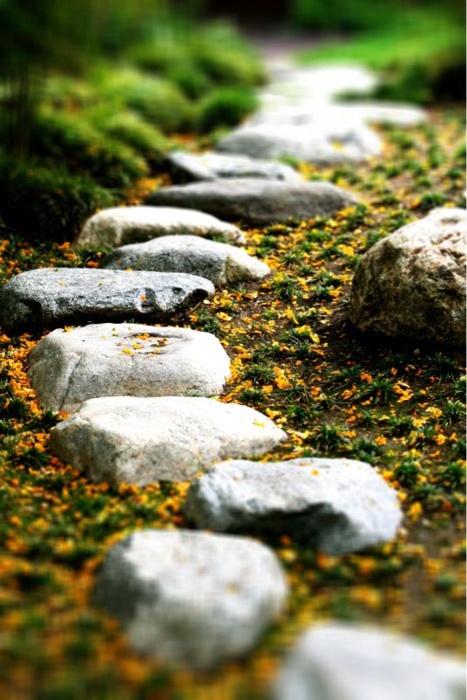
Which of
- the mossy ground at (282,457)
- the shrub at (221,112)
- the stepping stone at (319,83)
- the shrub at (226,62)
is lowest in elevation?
the mossy ground at (282,457)

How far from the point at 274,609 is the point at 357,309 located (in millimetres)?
2536

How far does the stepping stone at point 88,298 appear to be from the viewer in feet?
16.0

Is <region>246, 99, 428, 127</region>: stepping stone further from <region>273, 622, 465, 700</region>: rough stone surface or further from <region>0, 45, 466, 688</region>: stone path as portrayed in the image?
<region>273, 622, 465, 700</region>: rough stone surface

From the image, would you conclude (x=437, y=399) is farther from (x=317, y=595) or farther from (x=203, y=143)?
(x=203, y=143)

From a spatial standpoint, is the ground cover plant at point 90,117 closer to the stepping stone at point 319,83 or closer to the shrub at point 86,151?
the shrub at point 86,151

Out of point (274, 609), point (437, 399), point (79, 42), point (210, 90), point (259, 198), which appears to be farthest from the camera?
point (210, 90)

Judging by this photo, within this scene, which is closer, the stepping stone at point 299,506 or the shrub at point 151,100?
the stepping stone at point 299,506

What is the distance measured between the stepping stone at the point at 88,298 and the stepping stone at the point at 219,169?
2.49 meters

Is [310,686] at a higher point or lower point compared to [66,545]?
higher

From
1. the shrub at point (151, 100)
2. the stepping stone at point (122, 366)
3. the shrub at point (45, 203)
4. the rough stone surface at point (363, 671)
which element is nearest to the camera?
the rough stone surface at point (363, 671)

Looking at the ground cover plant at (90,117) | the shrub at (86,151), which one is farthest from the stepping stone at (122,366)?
the shrub at (86,151)

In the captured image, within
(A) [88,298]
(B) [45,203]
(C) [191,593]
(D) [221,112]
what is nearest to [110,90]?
(D) [221,112]

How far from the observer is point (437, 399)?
14.1ft

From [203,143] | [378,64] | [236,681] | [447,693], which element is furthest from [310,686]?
[378,64]
